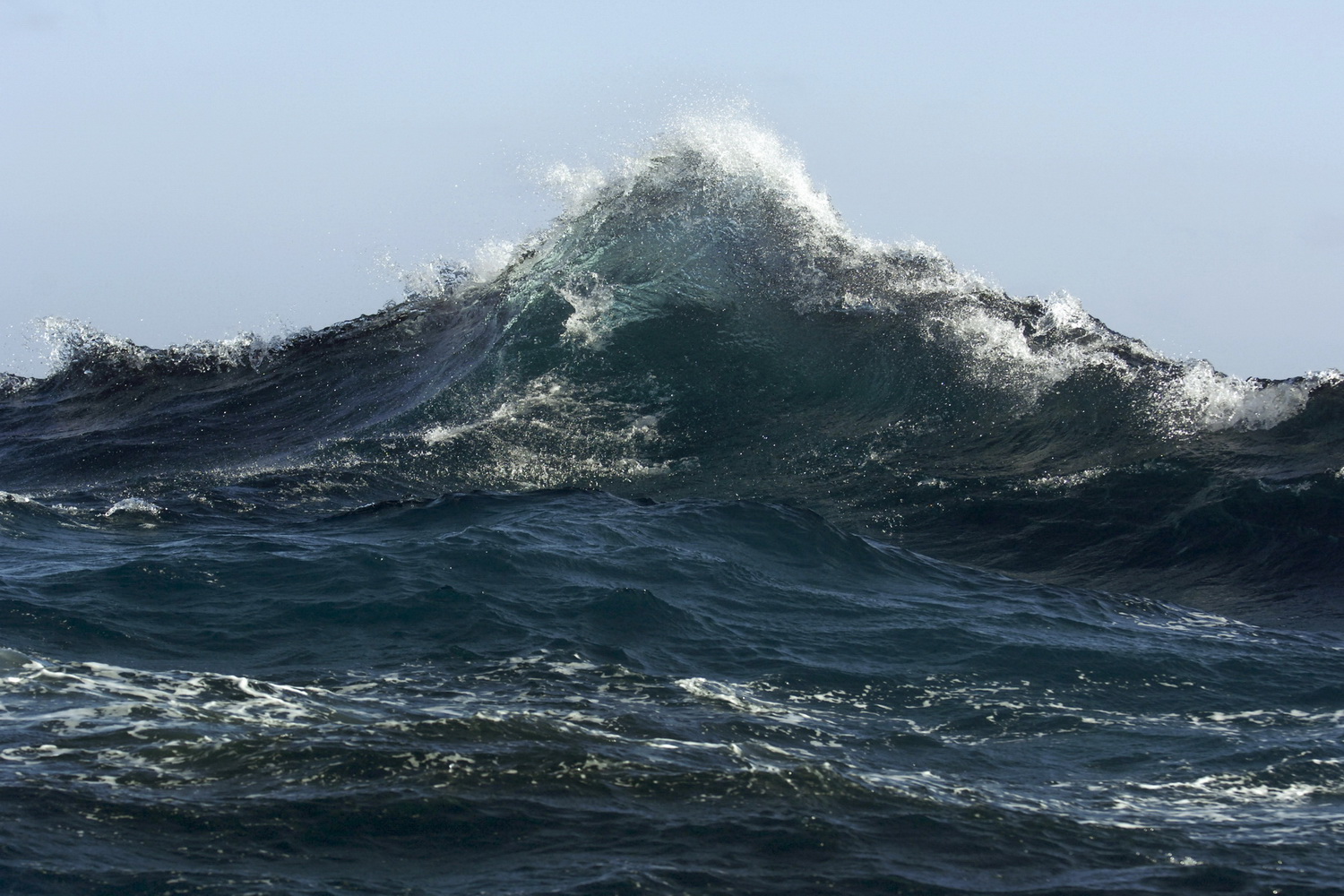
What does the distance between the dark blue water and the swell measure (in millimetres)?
77

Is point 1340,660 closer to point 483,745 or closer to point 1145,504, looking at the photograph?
point 1145,504

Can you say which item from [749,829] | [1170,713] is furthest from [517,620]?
[1170,713]

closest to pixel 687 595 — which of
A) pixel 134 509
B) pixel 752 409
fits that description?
pixel 134 509

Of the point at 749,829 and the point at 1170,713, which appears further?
the point at 1170,713

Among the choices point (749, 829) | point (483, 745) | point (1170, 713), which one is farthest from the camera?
point (1170, 713)

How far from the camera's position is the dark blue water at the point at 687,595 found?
231 inches

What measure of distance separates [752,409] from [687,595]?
718 cm

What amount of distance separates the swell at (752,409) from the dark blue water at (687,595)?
77mm

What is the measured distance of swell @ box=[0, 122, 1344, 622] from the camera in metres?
13.3

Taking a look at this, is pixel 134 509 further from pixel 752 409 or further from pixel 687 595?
pixel 752 409

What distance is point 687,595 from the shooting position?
10.6 meters

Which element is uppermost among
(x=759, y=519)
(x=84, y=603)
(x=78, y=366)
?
(x=78, y=366)

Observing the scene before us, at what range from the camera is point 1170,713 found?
27.3ft

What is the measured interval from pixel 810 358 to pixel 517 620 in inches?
393
